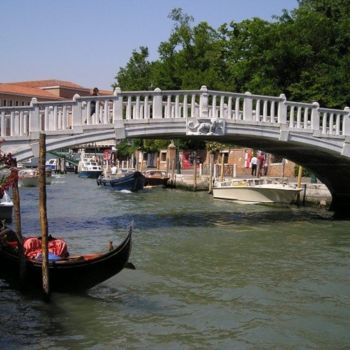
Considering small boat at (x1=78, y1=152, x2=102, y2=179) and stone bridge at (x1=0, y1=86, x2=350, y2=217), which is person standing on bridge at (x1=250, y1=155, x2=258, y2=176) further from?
small boat at (x1=78, y1=152, x2=102, y2=179)

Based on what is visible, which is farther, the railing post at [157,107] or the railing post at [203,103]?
the railing post at [203,103]

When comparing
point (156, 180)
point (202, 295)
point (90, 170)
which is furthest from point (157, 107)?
point (90, 170)

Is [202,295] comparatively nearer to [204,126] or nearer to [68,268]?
[68,268]

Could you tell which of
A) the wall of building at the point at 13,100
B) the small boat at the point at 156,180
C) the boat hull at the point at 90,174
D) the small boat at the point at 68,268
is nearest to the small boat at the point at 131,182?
the small boat at the point at 156,180

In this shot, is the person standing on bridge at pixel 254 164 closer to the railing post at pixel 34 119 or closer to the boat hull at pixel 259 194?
the boat hull at pixel 259 194

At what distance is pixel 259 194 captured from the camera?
13.5m

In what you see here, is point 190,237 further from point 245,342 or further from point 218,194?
point 218,194

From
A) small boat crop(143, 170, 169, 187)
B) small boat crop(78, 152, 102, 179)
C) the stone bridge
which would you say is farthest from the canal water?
small boat crop(78, 152, 102, 179)

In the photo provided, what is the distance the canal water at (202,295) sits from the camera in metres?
4.26

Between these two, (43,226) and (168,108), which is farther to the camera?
(168,108)

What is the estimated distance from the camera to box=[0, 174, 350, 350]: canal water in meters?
4.26

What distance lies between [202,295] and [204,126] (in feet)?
10.6

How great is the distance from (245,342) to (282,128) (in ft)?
16.1

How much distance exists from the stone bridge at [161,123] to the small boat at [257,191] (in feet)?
10.6
